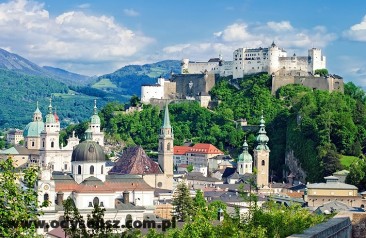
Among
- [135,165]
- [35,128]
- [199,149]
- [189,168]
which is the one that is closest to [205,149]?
[199,149]

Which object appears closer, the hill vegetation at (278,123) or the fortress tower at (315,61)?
the hill vegetation at (278,123)

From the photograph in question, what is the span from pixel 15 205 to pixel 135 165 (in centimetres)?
6166

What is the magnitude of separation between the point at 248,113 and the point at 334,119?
75.1 feet

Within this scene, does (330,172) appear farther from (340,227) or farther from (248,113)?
(340,227)

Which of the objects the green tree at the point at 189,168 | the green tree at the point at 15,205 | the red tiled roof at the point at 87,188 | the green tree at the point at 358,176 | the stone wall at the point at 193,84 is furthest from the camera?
the stone wall at the point at 193,84

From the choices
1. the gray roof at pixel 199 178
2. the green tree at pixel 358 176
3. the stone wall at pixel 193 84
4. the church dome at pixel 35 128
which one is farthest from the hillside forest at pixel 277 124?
the church dome at pixel 35 128

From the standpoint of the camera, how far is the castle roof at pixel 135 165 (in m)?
78.4

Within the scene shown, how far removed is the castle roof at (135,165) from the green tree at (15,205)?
59.8 meters

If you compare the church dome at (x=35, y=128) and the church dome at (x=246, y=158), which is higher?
the church dome at (x=35, y=128)

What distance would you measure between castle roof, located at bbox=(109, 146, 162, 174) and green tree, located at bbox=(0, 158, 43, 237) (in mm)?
59835

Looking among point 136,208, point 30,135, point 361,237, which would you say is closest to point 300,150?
point 30,135

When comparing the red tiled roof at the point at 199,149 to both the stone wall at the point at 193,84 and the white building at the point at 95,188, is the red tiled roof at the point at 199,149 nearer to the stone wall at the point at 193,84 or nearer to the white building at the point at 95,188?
the stone wall at the point at 193,84

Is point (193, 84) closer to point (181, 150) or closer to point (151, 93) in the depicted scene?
point (151, 93)

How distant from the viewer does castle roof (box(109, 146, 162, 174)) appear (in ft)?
257
